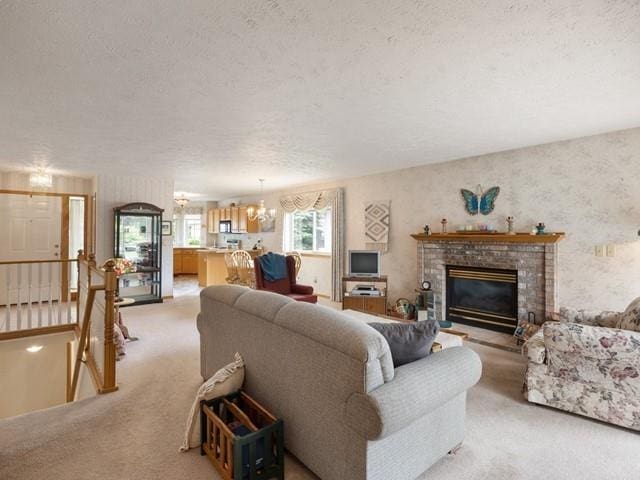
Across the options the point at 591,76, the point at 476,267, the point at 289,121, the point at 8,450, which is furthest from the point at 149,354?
the point at 591,76

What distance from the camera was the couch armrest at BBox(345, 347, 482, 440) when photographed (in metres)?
1.40

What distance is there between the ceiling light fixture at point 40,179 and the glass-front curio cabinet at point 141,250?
124 centimetres

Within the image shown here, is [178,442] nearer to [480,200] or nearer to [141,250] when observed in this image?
[480,200]

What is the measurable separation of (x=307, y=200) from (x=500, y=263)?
157 inches

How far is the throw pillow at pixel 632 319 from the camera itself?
2.41 meters

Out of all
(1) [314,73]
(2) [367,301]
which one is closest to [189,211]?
(2) [367,301]

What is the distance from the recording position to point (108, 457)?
1956 millimetres

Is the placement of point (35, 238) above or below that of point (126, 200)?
below

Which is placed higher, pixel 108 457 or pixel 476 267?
pixel 476 267

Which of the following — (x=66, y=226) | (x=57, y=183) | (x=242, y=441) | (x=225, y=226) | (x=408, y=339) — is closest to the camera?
(x=242, y=441)

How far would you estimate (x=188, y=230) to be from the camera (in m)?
11.1

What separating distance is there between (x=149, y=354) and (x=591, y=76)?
15.0 feet

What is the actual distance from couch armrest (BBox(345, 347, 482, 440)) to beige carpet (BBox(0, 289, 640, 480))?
0.57 m

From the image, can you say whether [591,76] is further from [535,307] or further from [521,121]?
[535,307]
